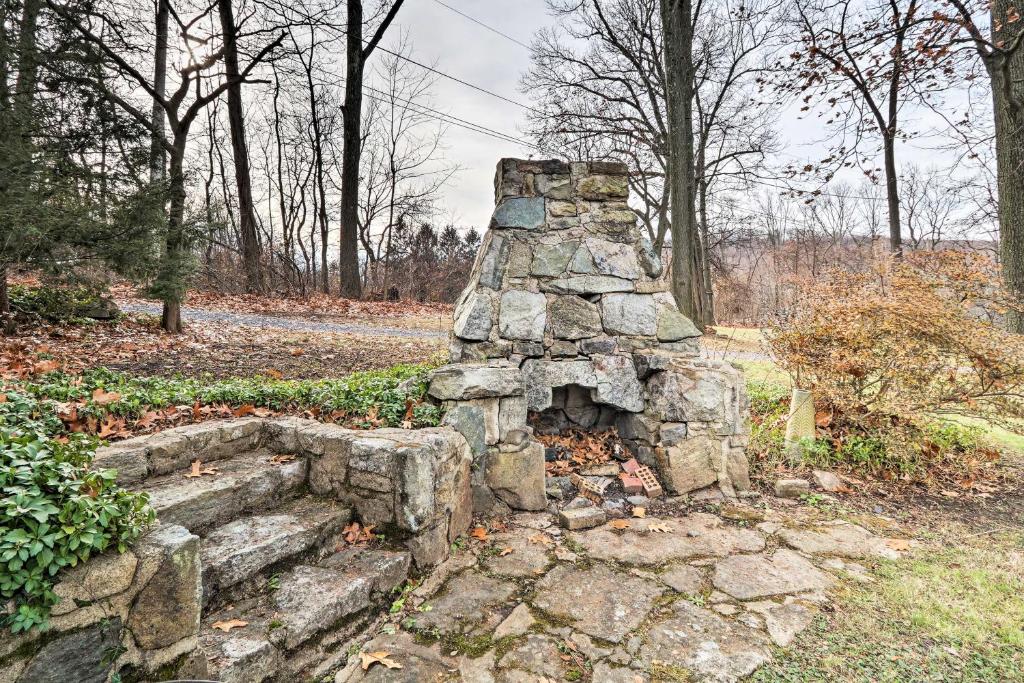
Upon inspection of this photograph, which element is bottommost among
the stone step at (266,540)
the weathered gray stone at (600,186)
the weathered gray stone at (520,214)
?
the stone step at (266,540)

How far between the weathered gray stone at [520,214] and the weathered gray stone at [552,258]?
0.77 ft

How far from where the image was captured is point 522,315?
12.3 feet

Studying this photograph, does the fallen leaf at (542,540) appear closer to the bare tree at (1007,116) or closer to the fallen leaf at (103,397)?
the fallen leaf at (103,397)

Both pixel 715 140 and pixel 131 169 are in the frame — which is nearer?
pixel 131 169

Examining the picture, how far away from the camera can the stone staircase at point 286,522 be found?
1798 millimetres

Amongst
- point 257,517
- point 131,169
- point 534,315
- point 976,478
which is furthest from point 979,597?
point 131,169

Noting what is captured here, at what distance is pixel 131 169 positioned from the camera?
229 inches

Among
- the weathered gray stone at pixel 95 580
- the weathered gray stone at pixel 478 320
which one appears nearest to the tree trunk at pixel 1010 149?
the weathered gray stone at pixel 478 320

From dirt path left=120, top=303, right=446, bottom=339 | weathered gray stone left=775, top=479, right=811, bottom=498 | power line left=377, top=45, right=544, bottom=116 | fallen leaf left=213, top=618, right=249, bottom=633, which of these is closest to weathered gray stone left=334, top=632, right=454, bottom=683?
fallen leaf left=213, top=618, right=249, bottom=633

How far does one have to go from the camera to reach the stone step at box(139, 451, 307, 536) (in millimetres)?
2020

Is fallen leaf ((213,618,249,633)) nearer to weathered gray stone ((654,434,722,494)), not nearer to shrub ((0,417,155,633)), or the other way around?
shrub ((0,417,155,633))

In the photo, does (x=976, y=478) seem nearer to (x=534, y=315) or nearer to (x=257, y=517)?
(x=534, y=315)

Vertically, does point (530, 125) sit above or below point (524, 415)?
above

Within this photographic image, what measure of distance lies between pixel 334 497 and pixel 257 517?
0.41m
